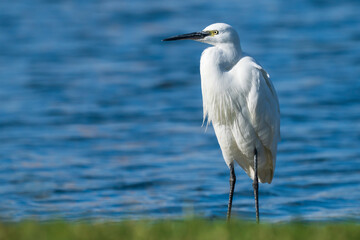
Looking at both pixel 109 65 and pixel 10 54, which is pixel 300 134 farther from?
pixel 10 54

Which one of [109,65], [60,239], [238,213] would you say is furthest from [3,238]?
[109,65]

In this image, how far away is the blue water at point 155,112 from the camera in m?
9.65

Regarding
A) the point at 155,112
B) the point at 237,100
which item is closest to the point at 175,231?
the point at 237,100

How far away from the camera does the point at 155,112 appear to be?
45.1 feet

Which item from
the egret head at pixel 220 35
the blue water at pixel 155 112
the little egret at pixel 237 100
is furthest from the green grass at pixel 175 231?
the egret head at pixel 220 35

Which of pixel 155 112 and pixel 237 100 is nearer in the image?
pixel 237 100

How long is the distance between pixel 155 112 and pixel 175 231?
9.06m

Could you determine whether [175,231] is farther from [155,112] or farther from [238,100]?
[155,112]

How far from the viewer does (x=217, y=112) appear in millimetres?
7500

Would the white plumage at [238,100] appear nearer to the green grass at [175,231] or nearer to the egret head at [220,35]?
the egret head at [220,35]

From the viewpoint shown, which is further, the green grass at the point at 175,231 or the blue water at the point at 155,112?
the blue water at the point at 155,112

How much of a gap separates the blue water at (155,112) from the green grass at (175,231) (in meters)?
1.32

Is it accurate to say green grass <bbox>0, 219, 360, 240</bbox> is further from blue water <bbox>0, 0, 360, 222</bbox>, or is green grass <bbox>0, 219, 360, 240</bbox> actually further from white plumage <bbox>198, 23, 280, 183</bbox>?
white plumage <bbox>198, 23, 280, 183</bbox>

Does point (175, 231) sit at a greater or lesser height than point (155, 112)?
greater
